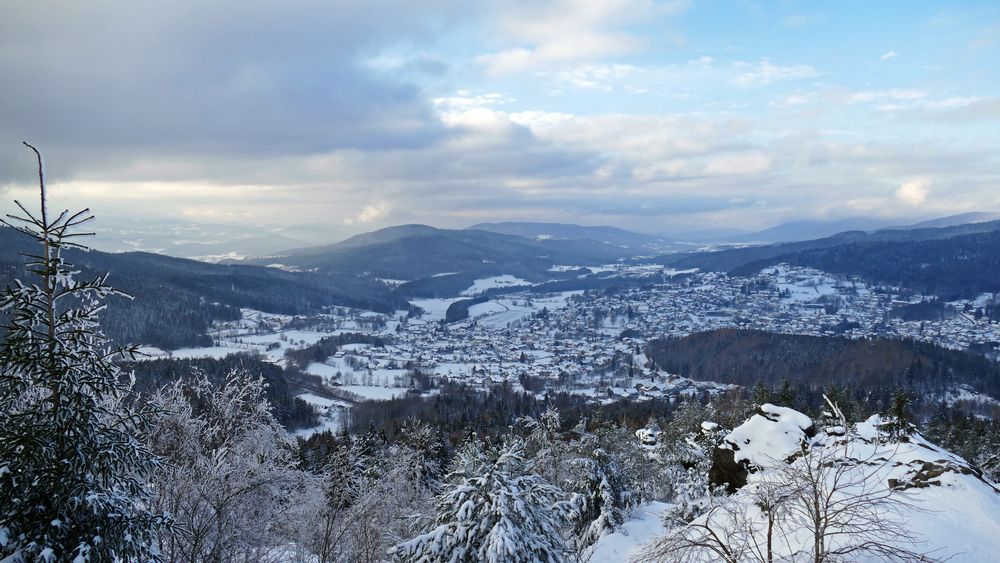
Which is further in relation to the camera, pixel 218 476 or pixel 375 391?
pixel 375 391

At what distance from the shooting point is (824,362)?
105 meters

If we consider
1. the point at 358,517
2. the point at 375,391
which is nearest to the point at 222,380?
the point at 375,391

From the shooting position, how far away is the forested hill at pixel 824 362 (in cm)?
9075

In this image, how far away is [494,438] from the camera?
5856 centimetres

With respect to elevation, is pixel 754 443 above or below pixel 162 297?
above

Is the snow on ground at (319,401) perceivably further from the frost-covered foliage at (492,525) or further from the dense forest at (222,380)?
the frost-covered foliage at (492,525)

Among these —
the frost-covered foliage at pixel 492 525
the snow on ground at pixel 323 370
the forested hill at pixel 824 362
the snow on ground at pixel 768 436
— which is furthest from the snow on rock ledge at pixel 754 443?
the snow on ground at pixel 323 370

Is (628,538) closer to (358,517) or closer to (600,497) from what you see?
(600,497)

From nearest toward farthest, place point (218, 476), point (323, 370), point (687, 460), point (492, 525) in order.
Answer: point (492, 525) → point (218, 476) → point (687, 460) → point (323, 370)

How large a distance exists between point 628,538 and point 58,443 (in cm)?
2103

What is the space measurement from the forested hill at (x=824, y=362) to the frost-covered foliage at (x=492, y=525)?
79765 millimetres

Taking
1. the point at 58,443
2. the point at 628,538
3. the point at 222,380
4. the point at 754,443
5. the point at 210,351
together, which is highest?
the point at 58,443

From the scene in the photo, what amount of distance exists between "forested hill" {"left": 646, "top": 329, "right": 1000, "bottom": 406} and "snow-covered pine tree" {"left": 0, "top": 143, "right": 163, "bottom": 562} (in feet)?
282

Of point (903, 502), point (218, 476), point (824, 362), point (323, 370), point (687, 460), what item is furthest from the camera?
point (323, 370)
